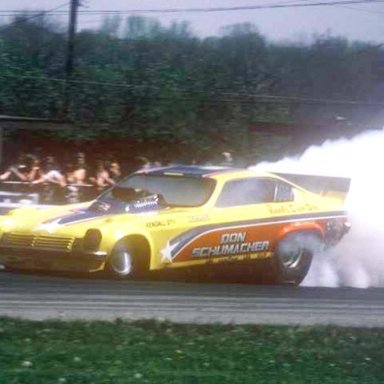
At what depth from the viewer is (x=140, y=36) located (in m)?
27.2

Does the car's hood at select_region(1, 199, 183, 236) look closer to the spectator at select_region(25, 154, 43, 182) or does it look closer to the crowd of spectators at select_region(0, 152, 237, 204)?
the crowd of spectators at select_region(0, 152, 237, 204)

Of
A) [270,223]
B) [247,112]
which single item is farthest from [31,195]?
[247,112]

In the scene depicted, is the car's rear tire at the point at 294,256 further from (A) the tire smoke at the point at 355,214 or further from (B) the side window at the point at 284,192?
(B) the side window at the point at 284,192

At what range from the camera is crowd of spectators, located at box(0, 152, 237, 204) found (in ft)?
60.8

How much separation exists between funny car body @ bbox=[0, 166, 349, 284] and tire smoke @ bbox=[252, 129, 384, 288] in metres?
0.38

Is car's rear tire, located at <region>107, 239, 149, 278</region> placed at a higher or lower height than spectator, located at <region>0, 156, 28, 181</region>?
lower

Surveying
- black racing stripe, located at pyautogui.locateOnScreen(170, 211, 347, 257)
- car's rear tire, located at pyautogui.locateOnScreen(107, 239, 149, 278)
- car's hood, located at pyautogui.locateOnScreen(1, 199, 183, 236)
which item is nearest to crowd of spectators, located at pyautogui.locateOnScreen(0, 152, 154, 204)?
car's hood, located at pyautogui.locateOnScreen(1, 199, 183, 236)

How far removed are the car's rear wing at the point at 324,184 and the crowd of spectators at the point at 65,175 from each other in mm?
2896

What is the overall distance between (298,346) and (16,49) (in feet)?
62.9

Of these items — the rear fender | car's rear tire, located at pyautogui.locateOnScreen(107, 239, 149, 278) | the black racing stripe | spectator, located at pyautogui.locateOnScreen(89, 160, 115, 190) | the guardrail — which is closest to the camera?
car's rear tire, located at pyautogui.locateOnScreen(107, 239, 149, 278)

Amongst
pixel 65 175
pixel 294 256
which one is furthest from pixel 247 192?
pixel 65 175

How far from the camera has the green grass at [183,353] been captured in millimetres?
8156

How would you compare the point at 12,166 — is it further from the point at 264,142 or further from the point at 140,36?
the point at 140,36

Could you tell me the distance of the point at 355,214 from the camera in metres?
17.9
